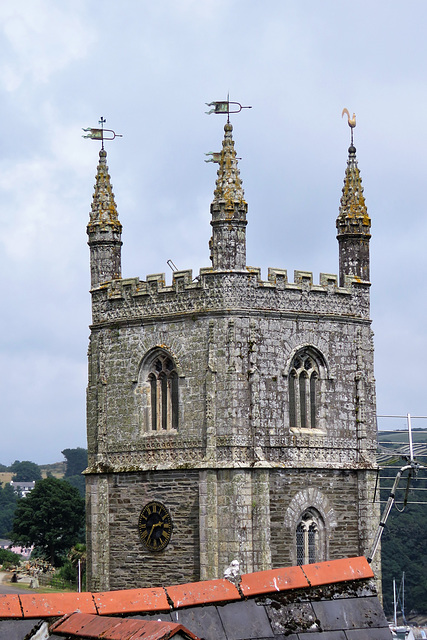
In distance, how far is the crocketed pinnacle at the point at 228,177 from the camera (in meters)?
48.2

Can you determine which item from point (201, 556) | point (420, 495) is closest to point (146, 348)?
point (201, 556)

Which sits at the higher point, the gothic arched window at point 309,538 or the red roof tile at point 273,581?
the gothic arched window at point 309,538

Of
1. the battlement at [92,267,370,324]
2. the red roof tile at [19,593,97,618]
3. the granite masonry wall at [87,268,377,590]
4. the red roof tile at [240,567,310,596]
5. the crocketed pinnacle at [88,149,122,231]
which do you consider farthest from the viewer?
the crocketed pinnacle at [88,149,122,231]

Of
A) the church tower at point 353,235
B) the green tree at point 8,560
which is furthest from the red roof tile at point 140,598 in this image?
the green tree at point 8,560

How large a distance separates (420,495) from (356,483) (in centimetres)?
8124

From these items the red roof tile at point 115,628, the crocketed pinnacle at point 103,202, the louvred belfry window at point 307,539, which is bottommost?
the red roof tile at point 115,628

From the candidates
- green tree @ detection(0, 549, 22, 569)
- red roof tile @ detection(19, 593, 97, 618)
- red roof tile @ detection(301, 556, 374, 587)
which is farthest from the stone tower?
green tree @ detection(0, 549, 22, 569)

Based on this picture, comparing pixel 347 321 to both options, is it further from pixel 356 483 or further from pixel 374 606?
pixel 374 606

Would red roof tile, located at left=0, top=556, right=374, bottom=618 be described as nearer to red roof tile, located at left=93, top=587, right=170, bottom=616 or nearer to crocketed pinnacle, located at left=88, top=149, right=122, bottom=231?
red roof tile, located at left=93, top=587, right=170, bottom=616

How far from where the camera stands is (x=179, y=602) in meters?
25.2

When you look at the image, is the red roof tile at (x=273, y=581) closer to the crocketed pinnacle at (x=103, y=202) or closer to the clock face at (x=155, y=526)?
the clock face at (x=155, y=526)

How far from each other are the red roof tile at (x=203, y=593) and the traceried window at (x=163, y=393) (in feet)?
74.5

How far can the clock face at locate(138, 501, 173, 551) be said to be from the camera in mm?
47875

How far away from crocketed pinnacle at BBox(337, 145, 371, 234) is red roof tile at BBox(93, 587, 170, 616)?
27709mm
